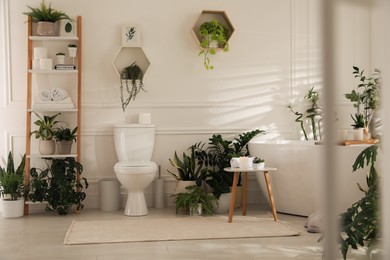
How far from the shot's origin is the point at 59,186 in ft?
13.8

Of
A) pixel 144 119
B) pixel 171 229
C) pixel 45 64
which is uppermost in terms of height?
pixel 45 64

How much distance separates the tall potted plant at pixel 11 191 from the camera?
4195 mm

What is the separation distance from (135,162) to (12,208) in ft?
3.58

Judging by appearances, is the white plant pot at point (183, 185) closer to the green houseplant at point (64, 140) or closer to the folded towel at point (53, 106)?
the green houseplant at point (64, 140)

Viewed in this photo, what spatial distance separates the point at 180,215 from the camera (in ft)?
14.0

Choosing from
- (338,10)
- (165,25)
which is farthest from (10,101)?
(338,10)

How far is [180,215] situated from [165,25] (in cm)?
177

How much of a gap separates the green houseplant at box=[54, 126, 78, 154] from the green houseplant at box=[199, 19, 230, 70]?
140 centimetres

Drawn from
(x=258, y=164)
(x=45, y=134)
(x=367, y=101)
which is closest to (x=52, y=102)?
(x=45, y=134)

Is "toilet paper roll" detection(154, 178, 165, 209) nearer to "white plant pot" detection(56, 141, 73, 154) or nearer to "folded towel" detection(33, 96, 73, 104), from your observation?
"white plant pot" detection(56, 141, 73, 154)

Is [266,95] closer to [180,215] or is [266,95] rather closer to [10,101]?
[180,215]

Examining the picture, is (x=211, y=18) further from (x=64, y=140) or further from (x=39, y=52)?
(x=64, y=140)

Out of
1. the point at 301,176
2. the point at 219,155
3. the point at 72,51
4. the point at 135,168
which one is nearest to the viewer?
the point at 301,176

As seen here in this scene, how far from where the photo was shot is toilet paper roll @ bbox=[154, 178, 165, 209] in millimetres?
4613
